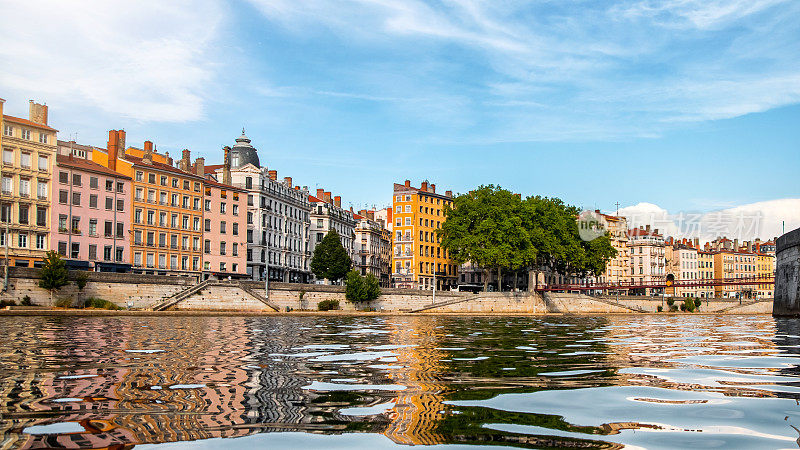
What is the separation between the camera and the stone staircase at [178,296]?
6053 cm

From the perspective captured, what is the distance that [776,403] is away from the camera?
7422mm

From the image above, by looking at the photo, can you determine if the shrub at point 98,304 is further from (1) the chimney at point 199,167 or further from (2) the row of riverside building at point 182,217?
(1) the chimney at point 199,167

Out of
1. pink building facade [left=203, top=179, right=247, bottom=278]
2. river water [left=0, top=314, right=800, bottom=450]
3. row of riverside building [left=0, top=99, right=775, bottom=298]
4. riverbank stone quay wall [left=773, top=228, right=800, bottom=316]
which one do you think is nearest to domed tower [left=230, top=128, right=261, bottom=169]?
row of riverside building [left=0, top=99, right=775, bottom=298]

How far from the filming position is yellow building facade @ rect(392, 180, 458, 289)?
12375cm

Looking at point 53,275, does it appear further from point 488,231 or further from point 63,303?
point 488,231

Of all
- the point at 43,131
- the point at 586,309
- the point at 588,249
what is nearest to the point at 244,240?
the point at 43,131

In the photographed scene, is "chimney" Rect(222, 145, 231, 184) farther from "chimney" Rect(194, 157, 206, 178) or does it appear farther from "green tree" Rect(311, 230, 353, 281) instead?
"green tree" Rect(311, 230, 353, 281)

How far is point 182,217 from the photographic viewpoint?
82812 mm

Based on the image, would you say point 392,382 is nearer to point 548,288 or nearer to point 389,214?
point 548,288

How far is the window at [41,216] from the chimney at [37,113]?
919 centimetres

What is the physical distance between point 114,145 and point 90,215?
9.74m

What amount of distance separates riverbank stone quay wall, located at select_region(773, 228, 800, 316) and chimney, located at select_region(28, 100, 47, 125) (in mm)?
65048

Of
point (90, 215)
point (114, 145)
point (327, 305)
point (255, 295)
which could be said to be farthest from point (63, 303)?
point (114, 145)

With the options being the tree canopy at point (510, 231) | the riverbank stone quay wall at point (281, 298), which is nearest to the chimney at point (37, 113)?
the riverbank stone quay wall at point (281, 298)
